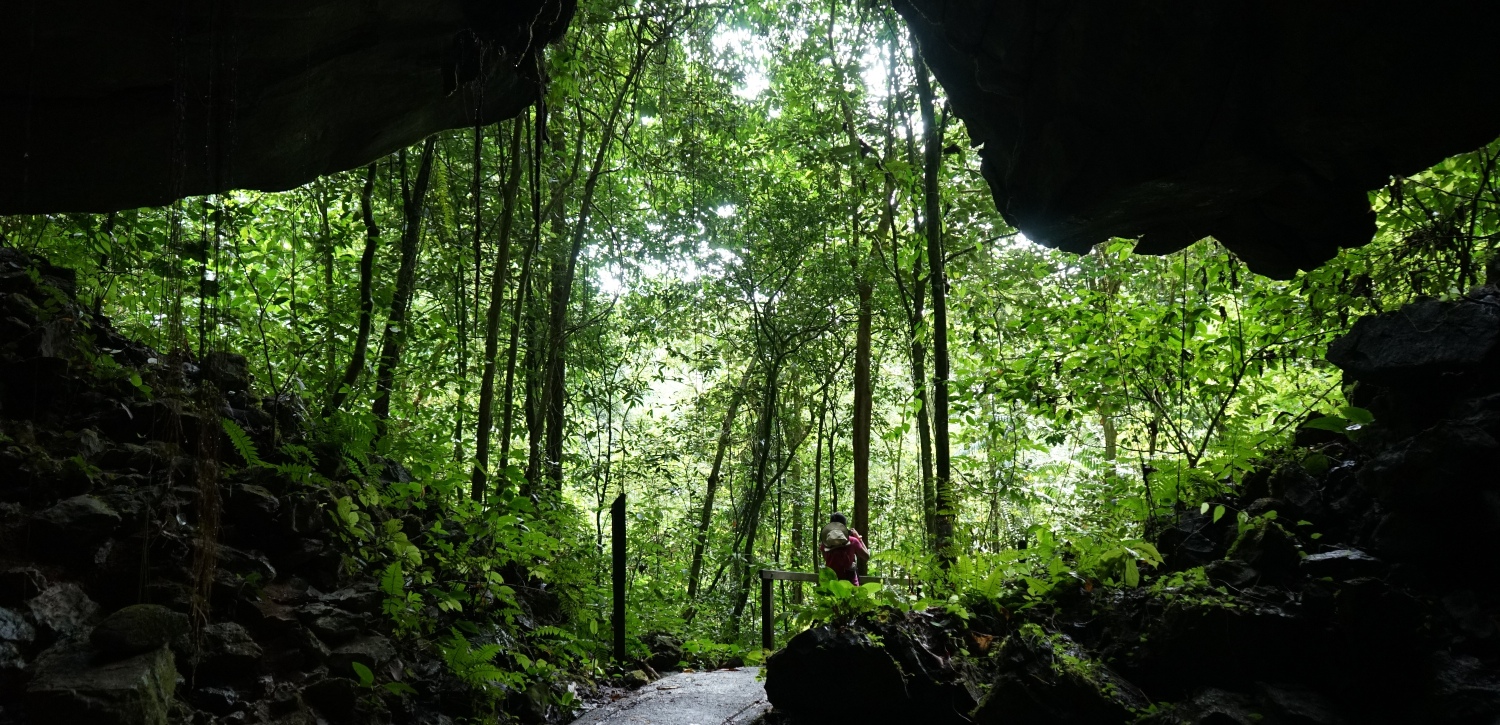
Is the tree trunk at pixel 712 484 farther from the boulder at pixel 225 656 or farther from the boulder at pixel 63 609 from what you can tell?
the boulder at pixel 63 609

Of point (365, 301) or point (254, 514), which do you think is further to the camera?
point (365, 301)

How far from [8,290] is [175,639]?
332 cm

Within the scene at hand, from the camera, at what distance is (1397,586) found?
504 centimetres

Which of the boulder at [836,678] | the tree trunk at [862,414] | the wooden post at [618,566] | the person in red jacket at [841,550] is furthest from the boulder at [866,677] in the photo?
the tree trunk at [862,414]

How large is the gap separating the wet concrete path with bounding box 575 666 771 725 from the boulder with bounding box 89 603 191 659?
2975 millimetres

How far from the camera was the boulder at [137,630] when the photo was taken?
376 centimetres

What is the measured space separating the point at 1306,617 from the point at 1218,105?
3.26m

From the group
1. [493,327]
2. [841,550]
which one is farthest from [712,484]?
[493,327]

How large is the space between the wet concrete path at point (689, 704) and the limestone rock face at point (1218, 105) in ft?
15.1

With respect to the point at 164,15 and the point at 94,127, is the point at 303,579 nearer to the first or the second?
the point at 94,127

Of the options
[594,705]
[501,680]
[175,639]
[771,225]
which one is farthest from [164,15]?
[771,225]

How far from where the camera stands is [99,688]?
344 centimetres

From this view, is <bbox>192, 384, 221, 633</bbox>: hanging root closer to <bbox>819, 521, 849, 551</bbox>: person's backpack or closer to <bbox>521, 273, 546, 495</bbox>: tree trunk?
<bbox>521, 273, 546, 495</bbox>: tree trunk

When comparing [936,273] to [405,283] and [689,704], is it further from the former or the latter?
[405,283]
